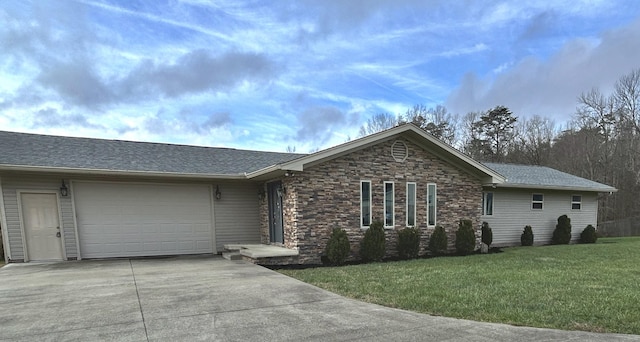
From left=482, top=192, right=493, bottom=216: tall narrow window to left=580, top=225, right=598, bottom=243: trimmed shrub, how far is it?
5663 mm

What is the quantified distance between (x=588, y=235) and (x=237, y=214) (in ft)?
53.2

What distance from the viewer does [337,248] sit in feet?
30.9

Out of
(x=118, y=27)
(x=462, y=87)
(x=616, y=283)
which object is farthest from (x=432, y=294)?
(x=462, y=87)

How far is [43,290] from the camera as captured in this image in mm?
6086

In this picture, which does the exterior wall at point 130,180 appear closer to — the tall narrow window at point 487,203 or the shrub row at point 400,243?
the shrub row at point 400,243

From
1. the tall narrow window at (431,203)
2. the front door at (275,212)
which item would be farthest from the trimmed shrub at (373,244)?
the front door at (275,212)

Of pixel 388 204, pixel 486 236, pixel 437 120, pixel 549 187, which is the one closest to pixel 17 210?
pixel 388 204

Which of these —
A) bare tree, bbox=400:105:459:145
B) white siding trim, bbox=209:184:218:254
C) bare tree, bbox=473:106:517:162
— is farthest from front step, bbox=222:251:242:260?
bare tree, bbox=473:106:517:162

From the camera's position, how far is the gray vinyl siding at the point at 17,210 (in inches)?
362

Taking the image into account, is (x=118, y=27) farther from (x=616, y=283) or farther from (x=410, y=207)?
(x=616, y=283)

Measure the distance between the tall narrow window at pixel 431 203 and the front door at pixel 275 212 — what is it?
16.1ft

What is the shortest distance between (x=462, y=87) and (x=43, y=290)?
32.5 m

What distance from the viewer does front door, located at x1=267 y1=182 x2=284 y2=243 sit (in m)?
10.6

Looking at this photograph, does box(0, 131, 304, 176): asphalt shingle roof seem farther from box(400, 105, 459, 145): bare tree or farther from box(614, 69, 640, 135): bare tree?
box(614, 69, 640, 135): bare tree
